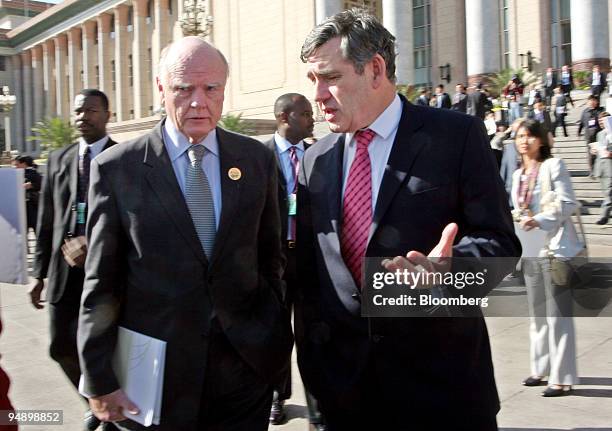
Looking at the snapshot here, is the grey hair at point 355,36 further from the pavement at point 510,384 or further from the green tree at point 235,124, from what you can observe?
the green tree at point 235,124

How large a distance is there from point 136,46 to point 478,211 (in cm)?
5231

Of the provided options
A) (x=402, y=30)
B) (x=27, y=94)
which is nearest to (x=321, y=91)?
(x=402, y=30)

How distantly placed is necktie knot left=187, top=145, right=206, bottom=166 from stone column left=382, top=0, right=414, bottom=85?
23610 mm

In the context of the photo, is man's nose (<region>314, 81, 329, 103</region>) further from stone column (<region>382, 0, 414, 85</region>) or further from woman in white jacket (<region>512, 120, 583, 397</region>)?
stone column (<region>382, 0, 414, 85</region>)

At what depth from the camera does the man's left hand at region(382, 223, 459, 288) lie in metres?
1.89

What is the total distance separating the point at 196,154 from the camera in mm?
2438

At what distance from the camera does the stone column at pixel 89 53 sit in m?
57.5

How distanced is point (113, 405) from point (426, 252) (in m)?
1.21

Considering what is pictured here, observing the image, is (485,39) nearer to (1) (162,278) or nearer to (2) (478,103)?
(2) (478,103)

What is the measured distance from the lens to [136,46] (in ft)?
167

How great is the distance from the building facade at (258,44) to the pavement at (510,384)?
2825 mm

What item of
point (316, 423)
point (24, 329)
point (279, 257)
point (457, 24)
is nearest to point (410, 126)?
point (279, 257)

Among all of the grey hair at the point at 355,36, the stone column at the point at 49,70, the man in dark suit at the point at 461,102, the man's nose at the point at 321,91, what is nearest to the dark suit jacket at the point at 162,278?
the man's nose at the point at 321,91

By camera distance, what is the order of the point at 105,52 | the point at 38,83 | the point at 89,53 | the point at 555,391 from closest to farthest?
the point at 555,391 < the point at 105,52 < the point at 89,53 < the point at 38,83
